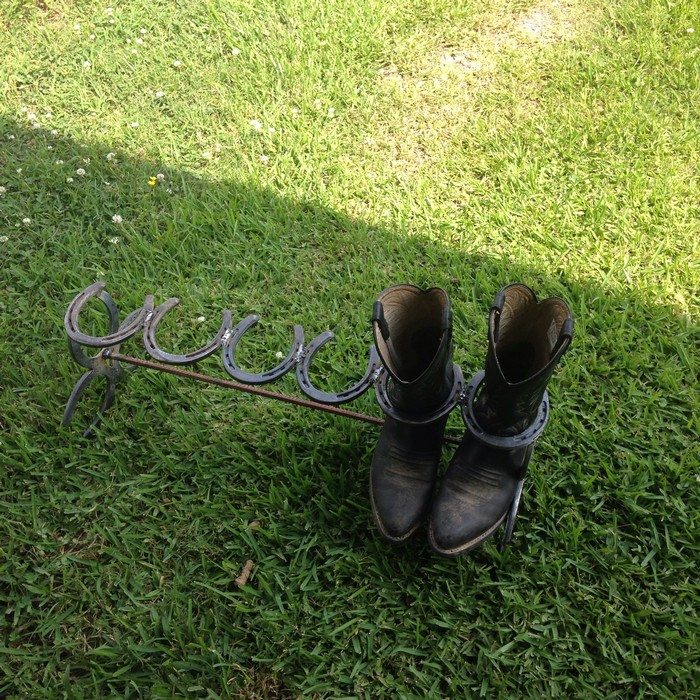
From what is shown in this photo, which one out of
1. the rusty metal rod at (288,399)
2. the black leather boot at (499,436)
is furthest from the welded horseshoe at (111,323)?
the black leather boot at (499,436)

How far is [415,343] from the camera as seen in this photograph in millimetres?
1675

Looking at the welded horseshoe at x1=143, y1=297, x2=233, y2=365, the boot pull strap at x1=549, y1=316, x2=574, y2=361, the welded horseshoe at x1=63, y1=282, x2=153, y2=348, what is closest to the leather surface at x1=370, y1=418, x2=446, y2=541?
the boot pull strap at x1=549, y1=316, x2=574, y2=361

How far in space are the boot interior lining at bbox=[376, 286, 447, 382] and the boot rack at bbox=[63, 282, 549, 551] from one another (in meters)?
0.09

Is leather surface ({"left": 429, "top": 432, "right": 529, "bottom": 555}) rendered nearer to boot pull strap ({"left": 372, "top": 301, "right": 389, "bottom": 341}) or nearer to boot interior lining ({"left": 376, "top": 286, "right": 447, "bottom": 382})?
boot interior lining ({"left": 376, "top": 286, "right": 447, "bottom": 382})

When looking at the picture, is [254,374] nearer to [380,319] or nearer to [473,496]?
[380,319]

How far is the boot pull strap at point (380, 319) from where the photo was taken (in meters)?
1.49

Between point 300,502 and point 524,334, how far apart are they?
0.81 m

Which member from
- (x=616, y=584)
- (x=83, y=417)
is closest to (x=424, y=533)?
(x=616, y=584)

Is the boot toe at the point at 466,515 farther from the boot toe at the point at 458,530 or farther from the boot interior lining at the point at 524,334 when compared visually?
the boot interior lining at the point at 524,334

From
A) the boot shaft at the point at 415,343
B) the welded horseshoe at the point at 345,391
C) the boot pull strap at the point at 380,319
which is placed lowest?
the welded horseshoe at the point at 345,391

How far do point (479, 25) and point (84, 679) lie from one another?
3.24 metres

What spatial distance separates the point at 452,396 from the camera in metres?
1.61

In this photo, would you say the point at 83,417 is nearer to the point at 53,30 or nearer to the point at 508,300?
the point at 508,300

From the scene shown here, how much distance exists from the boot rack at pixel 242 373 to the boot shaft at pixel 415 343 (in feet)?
0.16
